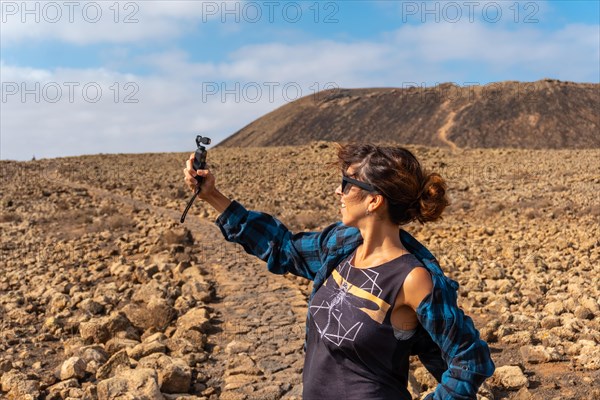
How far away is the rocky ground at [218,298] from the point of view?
14.6ft

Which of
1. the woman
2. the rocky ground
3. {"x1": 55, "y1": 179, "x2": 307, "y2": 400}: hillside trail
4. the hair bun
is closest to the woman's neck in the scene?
the woman

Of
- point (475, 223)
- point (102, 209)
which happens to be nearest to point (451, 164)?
point (475, 223)

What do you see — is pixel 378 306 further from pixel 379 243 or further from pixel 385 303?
pixel 379 243

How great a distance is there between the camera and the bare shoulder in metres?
1.75

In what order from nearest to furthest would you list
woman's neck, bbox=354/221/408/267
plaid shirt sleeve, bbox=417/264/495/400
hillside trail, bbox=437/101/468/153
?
1. plaid shirt sleeve, bbox=417/264/495/400
2. woman's neck, bbox=354/221/408/267
3. hillside trail, bbox=437/101/468/153

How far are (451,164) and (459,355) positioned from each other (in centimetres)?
2360

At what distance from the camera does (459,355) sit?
169 centimetres

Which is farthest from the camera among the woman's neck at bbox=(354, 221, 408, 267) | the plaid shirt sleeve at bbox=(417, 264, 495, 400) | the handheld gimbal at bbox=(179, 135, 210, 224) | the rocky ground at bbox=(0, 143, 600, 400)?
the rocky ground at bbox=(0, 143, 600, 400)

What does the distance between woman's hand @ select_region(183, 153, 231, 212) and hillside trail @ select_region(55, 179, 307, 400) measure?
2.25 meters

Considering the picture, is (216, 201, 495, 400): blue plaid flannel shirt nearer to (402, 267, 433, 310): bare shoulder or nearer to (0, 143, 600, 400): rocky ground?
(402, 267, 433, 310): bare shoulder

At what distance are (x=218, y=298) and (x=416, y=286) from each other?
210 inches

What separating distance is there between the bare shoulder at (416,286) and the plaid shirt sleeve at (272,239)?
0.49 meters

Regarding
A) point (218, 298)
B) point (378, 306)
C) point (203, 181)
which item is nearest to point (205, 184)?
point (203, 181)

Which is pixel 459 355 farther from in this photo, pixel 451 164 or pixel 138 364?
pixel 451 164
